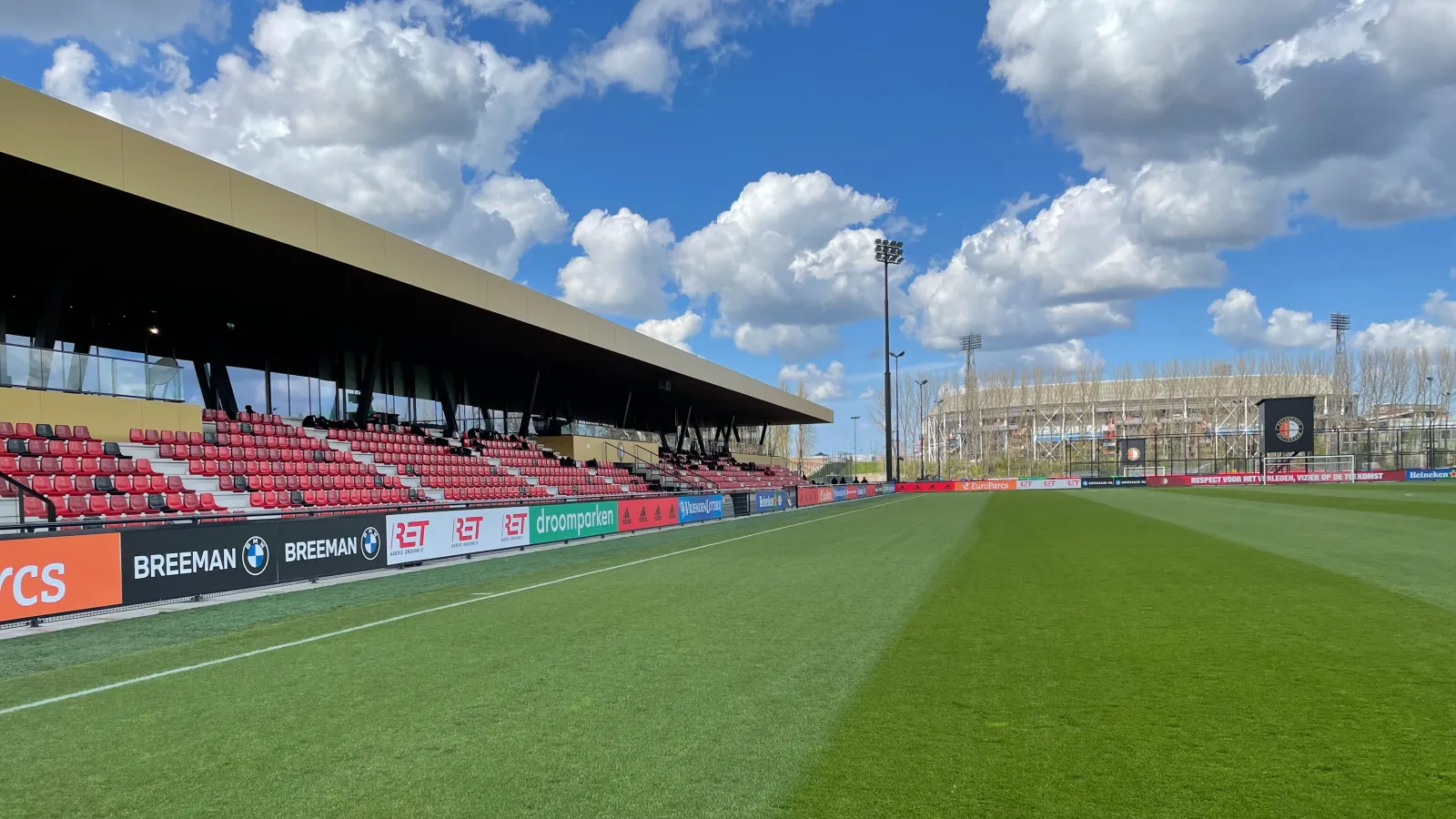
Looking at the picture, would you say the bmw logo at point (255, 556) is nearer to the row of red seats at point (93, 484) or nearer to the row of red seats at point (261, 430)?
the row of red seats at point (93, 484)

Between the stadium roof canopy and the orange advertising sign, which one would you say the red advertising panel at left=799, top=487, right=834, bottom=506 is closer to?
the stadium roof canopy

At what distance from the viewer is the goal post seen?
5662 centimetres

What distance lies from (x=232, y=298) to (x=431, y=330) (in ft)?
18.8

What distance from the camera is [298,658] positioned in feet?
24.7

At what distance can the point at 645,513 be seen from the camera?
24312 mm

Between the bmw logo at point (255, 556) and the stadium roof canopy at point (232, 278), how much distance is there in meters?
5.96

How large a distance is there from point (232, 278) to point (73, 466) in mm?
6040

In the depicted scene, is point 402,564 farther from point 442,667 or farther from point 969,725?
point 969,725

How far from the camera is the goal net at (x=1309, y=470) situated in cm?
A: 5672

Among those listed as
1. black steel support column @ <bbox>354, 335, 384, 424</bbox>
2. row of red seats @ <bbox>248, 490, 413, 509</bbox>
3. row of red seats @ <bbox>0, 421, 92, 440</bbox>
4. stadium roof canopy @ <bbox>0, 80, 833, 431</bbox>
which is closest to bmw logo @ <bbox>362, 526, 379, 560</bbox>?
row of red seats @ <bbox>248, 490, 413, 509</bbox>

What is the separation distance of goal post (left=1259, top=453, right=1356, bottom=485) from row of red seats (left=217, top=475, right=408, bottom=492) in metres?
56.8

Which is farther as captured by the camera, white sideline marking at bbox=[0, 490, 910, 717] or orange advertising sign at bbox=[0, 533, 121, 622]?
orange advertising sign at bbox=[0, 533, 121, 622]

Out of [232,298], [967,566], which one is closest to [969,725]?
[967,566]

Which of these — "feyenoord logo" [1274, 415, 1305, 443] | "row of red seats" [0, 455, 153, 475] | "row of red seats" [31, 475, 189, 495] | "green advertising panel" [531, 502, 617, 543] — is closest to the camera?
"row of red seats" [0, 455, 153, 475]
